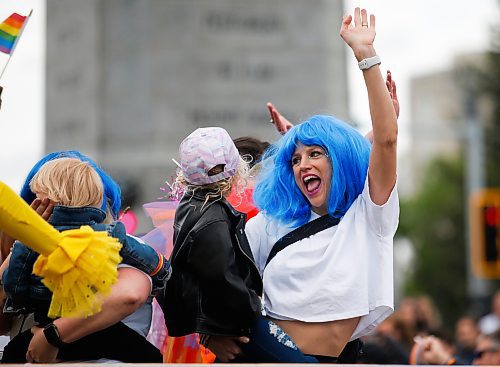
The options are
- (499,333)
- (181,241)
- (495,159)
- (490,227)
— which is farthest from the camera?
(495,159)

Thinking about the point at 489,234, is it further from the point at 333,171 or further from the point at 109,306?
the point at 109,306

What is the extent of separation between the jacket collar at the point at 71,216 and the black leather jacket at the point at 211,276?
0.35 meters

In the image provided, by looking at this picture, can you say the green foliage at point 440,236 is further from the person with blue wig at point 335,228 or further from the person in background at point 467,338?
the person with blue wig at point 335,228

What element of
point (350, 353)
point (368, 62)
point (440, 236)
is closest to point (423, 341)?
point (350, 353)

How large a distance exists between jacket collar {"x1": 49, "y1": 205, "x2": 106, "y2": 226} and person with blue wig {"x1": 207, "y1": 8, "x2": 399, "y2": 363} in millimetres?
770

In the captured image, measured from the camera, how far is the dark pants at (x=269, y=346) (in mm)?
4246

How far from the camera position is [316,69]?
17500 millimetres

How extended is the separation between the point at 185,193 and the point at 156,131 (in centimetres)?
1286

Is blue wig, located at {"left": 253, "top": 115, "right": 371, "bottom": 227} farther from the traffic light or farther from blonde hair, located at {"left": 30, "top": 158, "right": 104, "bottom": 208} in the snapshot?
Answer: the traffic light

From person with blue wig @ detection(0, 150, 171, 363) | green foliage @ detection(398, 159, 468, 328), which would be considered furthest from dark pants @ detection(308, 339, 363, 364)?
green foliage @ detection(398, 159, 468, 328)

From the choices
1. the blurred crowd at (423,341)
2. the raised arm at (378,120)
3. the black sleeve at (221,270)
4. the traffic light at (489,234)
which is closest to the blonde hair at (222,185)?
the black sleeve at (221,270)

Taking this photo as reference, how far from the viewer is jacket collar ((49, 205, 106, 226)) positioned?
4094 millimetres

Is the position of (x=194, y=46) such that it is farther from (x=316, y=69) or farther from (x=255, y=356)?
(x=255, y=356)

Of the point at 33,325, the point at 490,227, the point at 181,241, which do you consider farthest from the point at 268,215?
the point at 490,227
